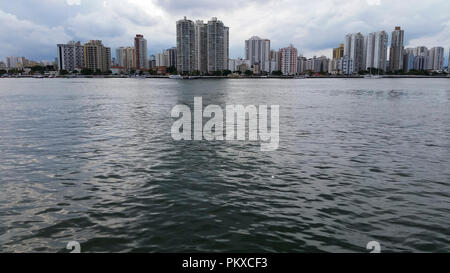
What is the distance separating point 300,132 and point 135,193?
1991cm

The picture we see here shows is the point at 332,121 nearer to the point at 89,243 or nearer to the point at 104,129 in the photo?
the point at 104,129

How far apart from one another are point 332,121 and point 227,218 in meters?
29.9

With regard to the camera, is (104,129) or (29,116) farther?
(29,116)

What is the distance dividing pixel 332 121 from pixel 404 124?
7399mm
